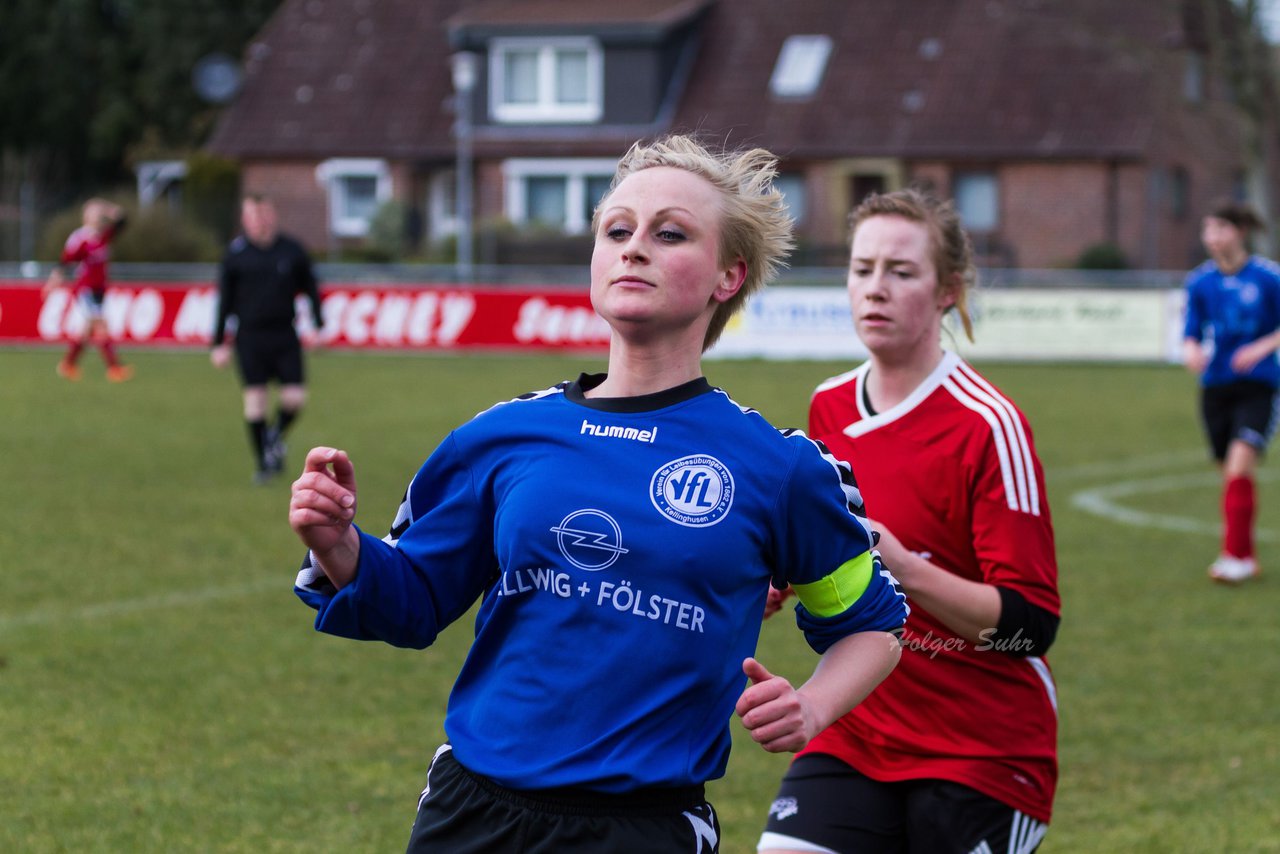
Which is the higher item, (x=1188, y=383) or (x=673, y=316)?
(x=673, y=316)

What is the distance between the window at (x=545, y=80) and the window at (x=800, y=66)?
4.50 meters

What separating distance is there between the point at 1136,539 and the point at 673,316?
947 centimetres

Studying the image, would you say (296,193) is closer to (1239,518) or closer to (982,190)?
(982,190)

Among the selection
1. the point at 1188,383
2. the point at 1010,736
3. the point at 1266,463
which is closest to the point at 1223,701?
the point at 1010,736

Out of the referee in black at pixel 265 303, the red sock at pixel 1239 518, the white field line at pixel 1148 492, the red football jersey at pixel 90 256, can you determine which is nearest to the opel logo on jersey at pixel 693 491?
the red sock at pixel 1239 518

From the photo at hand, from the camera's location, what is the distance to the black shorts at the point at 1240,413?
1071 centimetres

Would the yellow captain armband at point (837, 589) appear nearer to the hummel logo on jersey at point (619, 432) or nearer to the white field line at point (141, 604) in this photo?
the hummel logo on jersey at point (619, 432)

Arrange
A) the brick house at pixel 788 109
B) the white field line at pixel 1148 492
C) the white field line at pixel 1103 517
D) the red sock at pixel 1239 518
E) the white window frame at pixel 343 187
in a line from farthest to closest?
the white window frame at pixel 343 187, the brick house at pixel 788 109, the white field line at pixel 1148 492, the red sock at pixel 1239 518, the white field line at pixel 1103 517

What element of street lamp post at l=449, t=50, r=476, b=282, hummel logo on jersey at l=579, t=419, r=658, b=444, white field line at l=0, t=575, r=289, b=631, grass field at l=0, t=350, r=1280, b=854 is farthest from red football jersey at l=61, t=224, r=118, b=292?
hummel logo on jersey at l=579, t=419, r=658, b=444

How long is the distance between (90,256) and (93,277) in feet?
1.03

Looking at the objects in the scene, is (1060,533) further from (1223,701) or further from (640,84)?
(640,84)

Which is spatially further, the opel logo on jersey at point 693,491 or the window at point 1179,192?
the window at point 1179,192

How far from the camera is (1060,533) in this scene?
11.9 meters

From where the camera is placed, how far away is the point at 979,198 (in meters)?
43.3
